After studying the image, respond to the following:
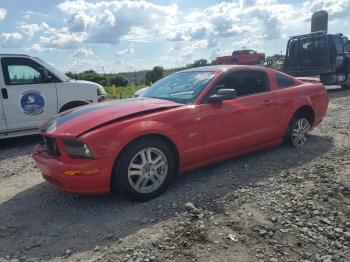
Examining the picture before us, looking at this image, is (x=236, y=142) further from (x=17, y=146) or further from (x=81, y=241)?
(x=17, y=146)

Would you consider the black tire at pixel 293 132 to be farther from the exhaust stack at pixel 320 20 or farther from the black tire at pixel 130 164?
the exhaust stack at pixel 320 20

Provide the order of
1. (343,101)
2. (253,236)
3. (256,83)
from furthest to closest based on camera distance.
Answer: (343,101)
(256,83)
(253,236)

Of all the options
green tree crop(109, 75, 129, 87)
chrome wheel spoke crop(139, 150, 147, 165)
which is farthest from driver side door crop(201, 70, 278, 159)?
green tree crop(109, 75, 129, 87)

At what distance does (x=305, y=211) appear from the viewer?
3512 mm

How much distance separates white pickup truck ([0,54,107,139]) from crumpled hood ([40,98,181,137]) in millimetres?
3079

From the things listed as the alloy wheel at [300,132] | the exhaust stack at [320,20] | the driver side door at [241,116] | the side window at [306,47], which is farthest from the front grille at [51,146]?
the exhaust stack at [320,20]

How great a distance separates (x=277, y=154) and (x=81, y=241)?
11.1ft

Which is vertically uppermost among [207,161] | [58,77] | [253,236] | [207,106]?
[58,77]

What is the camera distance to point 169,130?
4.01m

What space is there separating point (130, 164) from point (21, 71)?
4.57 metres

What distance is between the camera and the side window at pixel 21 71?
693cm

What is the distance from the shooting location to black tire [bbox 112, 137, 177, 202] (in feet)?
12.1

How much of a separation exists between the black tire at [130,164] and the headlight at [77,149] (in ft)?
1.12

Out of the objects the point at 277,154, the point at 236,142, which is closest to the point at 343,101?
the point at 277,154
